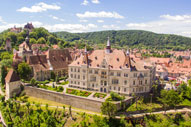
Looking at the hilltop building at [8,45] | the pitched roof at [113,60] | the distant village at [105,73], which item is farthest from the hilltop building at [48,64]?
the hilltop building at [8,45]

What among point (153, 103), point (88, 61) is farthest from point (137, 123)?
point (88, 61)

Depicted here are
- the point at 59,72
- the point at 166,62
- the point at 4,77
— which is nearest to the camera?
the point at 4,77

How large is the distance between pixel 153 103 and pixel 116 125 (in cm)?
1761

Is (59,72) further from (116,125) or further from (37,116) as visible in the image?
(116,125)

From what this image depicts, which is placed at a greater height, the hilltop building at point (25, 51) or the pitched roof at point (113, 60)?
the hilltop building at point (25, 51)

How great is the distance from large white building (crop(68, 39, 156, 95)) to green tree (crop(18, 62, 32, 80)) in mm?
22450

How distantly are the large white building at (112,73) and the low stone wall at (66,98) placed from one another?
10475 millimetres

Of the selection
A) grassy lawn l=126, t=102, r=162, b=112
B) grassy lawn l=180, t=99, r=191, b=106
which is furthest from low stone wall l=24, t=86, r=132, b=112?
grassy lawn l=180, t=99, r=191, b=106

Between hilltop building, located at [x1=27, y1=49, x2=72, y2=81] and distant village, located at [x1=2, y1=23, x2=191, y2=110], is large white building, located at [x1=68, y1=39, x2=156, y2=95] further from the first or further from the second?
hilltop building, located at [x1=27, y1=49, x2=72, y2=81]

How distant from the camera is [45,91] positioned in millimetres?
67562

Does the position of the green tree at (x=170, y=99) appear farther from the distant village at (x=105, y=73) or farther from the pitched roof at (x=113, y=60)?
the pitched roof at (x=113, y=60)

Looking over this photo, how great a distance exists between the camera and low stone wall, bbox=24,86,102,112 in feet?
188

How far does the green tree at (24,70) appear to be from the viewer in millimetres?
75500

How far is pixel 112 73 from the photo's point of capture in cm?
6456
